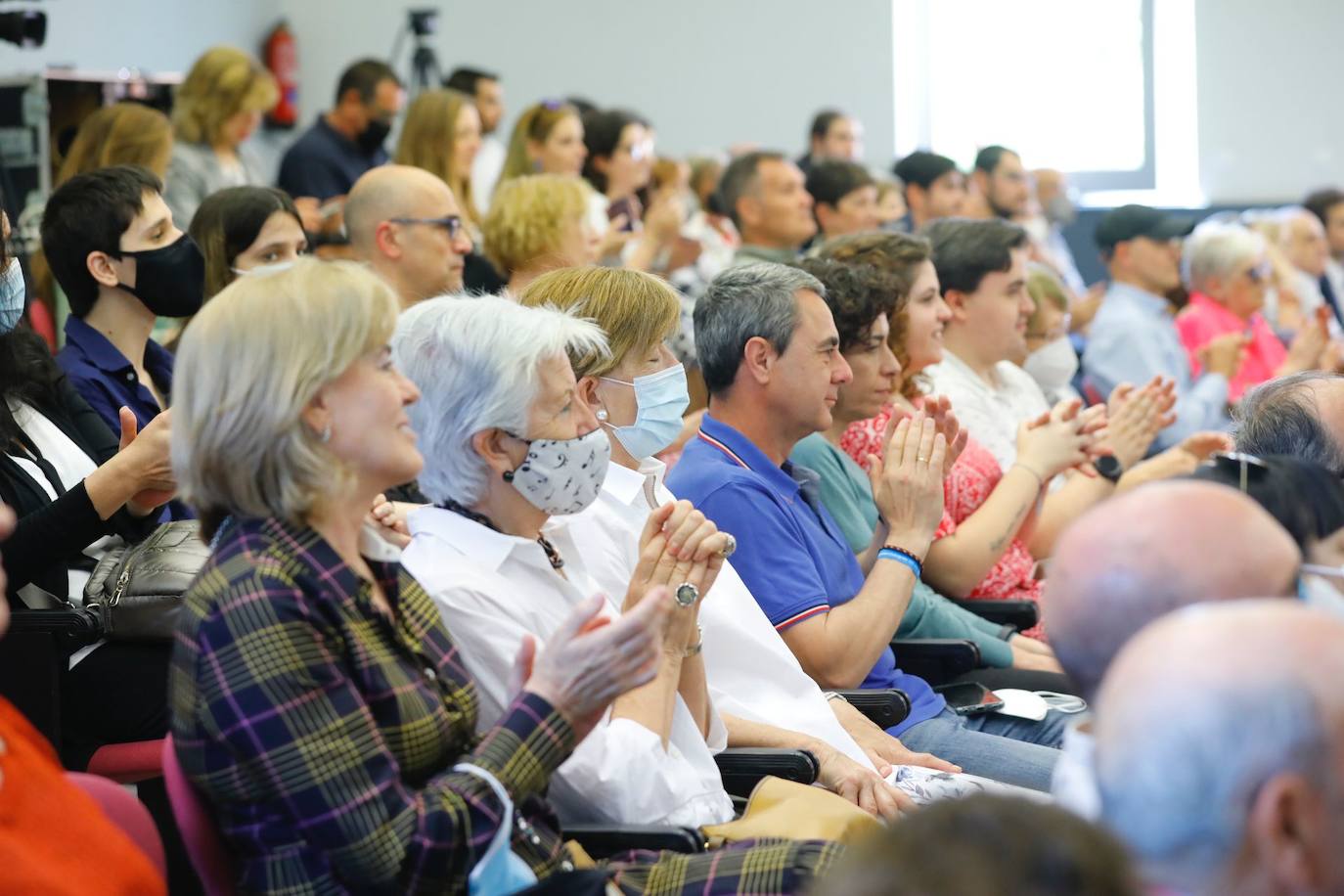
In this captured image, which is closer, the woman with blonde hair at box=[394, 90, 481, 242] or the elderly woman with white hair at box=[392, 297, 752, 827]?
the elderly woman with white hair at box=[392, 297, 752, 827]

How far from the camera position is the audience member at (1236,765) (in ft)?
3.69

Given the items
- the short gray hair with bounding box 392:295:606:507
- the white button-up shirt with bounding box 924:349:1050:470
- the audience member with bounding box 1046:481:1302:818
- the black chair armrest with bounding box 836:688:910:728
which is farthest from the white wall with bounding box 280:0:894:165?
the audience member with bounding box 1046:481:1302:818

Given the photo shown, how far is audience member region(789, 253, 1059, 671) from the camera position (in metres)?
3.01

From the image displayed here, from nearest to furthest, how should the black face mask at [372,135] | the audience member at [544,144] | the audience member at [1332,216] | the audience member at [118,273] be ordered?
1. the audience member at [118,273]
2. the audience member at [544,144]
3. the black face mask at [372,135]
4. the audience member at [1332,216]

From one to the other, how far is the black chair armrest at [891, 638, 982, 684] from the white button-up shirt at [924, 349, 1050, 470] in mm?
867

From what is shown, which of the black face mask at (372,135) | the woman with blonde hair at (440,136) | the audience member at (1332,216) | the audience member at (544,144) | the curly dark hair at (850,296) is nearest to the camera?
the curly dark hair at (850,296)

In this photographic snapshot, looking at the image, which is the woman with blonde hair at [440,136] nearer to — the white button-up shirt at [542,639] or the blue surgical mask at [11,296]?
the blue surgical mask at [11,296]

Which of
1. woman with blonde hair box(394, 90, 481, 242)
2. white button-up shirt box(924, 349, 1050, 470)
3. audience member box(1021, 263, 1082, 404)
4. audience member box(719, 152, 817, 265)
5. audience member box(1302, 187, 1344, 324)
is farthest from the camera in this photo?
audience member box(1302, 187, 1344, 324)

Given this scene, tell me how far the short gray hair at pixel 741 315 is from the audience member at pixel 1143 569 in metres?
1.35

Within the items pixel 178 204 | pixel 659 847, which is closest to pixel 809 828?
pixel 659 847

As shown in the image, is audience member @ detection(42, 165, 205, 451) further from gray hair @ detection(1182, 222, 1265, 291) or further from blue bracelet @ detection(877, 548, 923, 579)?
gray hair @ detection(1182, 222, 1265, 291)

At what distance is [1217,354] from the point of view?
5.48 metres

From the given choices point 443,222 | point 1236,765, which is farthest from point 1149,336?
point 1236,765

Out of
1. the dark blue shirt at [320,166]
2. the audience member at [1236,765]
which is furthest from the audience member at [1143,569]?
the dark blue shirt at [320,166]
